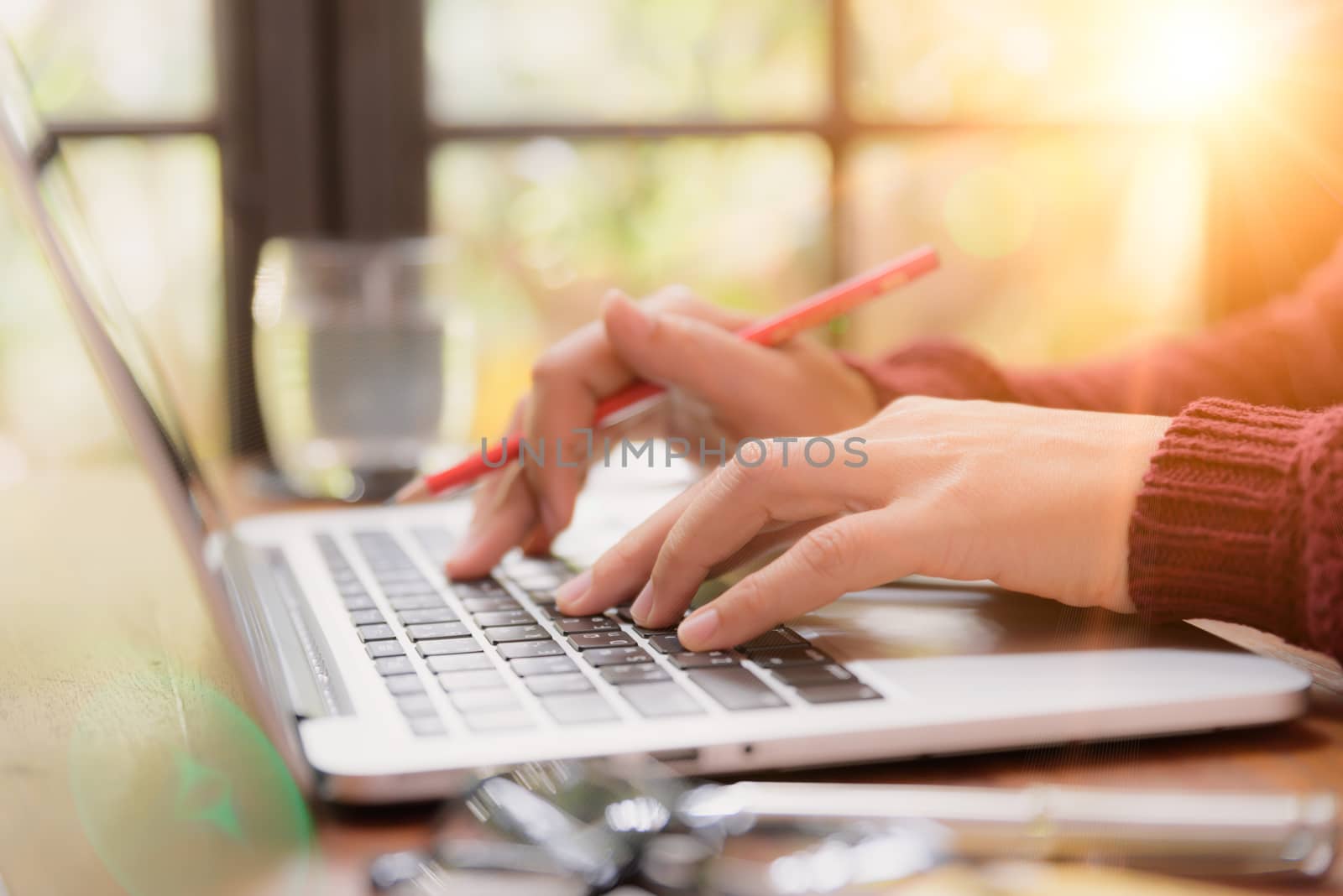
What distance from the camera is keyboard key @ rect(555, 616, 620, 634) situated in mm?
439

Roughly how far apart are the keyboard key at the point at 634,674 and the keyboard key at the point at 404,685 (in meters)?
0.06

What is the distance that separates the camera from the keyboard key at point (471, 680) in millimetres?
367

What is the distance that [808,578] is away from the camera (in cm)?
41

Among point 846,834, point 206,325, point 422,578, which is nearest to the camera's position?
point 846,834

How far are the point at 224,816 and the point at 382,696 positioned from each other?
64 mm

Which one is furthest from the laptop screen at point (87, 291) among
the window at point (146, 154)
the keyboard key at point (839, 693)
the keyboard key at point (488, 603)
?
the window at point (146, 154)

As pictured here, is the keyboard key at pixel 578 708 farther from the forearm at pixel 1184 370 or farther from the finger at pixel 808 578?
the forearm at pixel 1184 370

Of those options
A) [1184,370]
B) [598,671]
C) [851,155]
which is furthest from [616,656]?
[851,155]

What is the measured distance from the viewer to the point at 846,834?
27 centimetres

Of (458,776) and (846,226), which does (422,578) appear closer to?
(458,776)

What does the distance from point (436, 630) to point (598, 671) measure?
3.3 inches

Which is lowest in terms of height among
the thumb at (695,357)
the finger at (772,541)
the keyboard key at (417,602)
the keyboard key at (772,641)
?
the keyboard key at (417,602)

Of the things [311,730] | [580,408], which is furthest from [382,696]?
[580,408]

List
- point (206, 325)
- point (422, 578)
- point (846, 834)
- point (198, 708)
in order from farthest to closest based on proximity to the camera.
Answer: point (206, 325)
point (422, 578)
point (198, 708)
point (846, 834)
